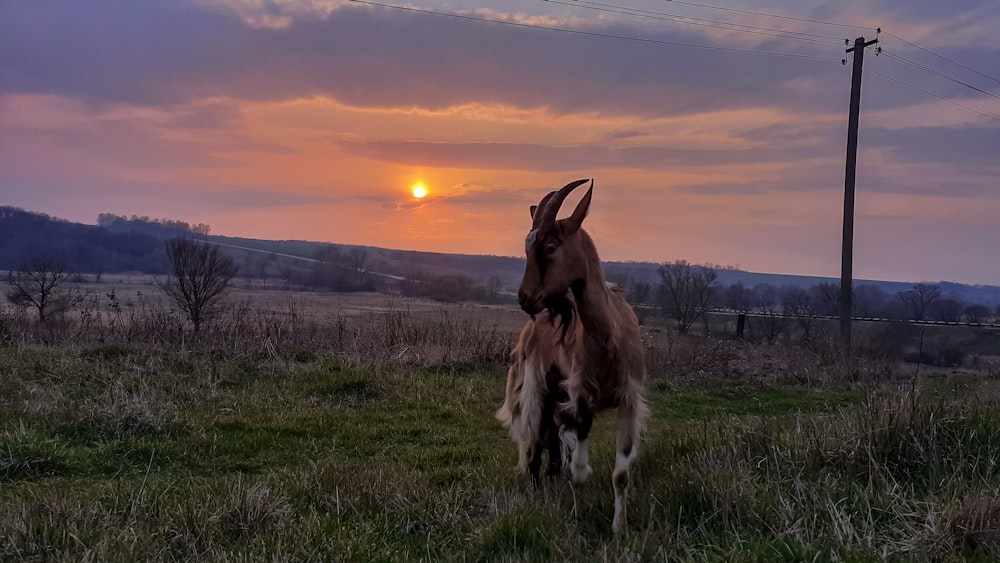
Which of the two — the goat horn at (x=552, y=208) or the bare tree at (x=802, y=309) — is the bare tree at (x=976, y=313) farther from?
the goat horn at (x=552, y=208)

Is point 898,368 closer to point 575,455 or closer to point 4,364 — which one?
point 575,455

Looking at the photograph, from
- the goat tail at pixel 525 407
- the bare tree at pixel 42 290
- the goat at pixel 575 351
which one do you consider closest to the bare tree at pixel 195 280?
the bare tree at pixel 42 290

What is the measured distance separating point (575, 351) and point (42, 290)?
1836 cm

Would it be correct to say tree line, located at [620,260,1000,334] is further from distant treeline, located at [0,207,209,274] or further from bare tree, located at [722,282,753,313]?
distant treeline, located at [0,207,209,274]

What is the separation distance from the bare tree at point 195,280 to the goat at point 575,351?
13652 millimetres

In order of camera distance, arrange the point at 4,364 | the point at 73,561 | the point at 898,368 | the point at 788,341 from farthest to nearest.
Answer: the point at 788,341
the point at 898,368
the point at 4,364
the point at 73,561

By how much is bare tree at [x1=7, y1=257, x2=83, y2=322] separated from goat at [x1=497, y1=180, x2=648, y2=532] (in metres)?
13.4

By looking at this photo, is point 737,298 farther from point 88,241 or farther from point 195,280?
point 88,241

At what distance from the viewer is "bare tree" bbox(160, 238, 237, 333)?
19.0 metres

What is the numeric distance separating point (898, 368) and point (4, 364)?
17.9 m

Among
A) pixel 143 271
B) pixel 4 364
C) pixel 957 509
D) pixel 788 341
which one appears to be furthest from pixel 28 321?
pixel 143 271

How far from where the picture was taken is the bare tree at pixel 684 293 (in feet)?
86.3

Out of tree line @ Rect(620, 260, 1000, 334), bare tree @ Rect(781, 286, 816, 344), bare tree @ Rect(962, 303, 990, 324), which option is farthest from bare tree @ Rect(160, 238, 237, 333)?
bare tree @ Rect(962, 303, 990, 324)

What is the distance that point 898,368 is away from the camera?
17.0 meters
